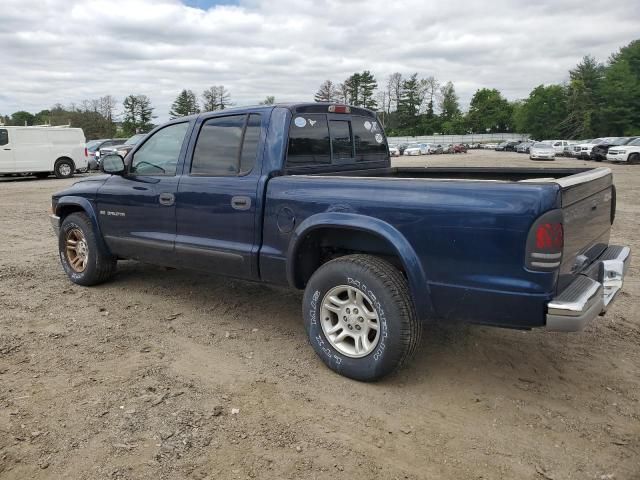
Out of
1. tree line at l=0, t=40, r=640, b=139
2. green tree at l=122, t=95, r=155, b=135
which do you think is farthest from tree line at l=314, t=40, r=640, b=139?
green tree at l=122, t=95, r=155, b=135

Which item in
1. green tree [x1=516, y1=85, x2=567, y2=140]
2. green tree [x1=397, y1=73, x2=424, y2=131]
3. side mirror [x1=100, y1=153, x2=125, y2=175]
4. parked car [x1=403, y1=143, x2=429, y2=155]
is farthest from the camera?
green tree [x1=397, y1=73, x2=424, y2=131]

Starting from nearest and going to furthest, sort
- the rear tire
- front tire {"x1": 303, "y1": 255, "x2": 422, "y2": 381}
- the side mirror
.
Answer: front tire {"x1": 303, "y1": 255, "x2": 422, "y2": 381}, the side mirror, the rear tire

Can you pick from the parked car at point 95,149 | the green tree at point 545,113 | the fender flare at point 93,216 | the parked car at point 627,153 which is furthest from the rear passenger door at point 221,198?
the green tree at point 545,113

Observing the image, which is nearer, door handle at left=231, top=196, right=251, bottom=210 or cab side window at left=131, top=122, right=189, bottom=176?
door handle at left=231, top=196, right=251, bottom=210

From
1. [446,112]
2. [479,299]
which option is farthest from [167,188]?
[446,112]

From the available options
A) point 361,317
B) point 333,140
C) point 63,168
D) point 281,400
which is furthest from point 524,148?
point 281,400

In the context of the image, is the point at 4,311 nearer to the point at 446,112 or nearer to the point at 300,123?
the point at 300,123

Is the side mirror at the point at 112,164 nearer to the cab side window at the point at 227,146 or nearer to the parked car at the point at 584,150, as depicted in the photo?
the cab side window at the point at 227,146

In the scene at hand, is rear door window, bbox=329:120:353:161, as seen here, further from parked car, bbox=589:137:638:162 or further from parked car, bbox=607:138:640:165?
parked car, bbox=589:137:638:162

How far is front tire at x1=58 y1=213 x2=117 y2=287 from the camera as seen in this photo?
18.0 ft

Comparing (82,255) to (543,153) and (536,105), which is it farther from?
(536,105)

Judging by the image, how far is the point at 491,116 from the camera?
121500mm

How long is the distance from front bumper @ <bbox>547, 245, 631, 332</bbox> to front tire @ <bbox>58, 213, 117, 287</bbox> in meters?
4.38

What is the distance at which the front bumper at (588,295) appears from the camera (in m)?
2.82
